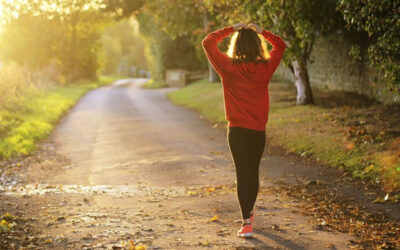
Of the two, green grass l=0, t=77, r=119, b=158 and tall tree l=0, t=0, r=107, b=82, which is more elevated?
tall tree l=0, t=0, r=107, b=82

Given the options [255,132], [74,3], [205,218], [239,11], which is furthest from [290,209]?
[74,3]

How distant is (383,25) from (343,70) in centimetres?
1068

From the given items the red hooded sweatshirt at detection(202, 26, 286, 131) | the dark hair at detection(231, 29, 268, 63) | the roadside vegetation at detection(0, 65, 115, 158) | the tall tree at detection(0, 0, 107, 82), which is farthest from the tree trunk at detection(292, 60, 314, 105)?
the tall tree at detection(0, 0, 107, 82)

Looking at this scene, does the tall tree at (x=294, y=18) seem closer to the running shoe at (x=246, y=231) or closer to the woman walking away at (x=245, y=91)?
the woman walking away at (x=245, y=91)

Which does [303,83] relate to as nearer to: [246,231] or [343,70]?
[343,70]

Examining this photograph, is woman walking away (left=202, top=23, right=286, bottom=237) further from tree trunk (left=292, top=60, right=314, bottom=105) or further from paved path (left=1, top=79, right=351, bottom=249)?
tree trunk (left=292, top=60, right=314, bottom=105)

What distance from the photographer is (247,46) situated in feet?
17.0

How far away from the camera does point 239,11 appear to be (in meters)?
16.4

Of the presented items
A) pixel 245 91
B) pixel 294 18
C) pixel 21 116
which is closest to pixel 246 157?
pixel 245 91

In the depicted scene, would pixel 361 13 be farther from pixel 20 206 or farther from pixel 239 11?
pixel 239 11

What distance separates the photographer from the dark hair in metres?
5.19

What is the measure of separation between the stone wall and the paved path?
4.86 metres

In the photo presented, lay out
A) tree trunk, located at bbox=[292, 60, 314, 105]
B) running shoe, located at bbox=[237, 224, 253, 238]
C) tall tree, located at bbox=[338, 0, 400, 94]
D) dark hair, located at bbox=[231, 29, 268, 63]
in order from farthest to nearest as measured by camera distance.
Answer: tree trunk, located at bbox=[292, 60, 314, 105] < tall tree, located at bbox=[338, 0, 400, 94] < running shoe, located at bbox=[237, 224, 253, 238] < dark hair, located at bbox=[231, 29, 268, 63]

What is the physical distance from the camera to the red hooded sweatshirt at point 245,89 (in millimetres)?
5263
